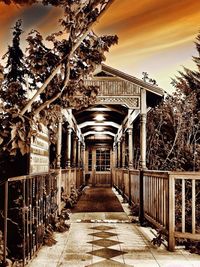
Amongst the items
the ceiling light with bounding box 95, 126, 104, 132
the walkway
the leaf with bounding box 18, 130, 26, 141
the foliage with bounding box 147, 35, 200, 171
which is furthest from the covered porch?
the ceiling light with bounding box 95, 126, 104, 132

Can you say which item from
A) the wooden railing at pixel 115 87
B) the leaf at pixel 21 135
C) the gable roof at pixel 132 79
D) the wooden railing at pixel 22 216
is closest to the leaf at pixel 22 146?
the leaf at pixel 21 135

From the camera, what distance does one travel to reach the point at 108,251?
474 centimetres

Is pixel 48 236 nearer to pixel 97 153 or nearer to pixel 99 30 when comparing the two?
pixel 99 30

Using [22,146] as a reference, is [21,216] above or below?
below

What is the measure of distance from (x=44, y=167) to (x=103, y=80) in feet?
16.5

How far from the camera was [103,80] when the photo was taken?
10.0m

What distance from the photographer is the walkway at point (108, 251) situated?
13.7 ft

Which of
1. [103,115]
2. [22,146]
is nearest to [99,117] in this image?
[103,115]

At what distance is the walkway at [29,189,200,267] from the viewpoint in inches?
164

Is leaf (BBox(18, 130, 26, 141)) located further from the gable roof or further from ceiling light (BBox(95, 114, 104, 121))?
ceiling light (BBox(95, 114, 104, 121))

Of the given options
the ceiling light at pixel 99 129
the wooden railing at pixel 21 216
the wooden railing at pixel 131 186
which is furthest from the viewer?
the ceiling light at pixel 99 129

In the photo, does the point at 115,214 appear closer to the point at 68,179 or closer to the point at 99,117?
the point at 68,179

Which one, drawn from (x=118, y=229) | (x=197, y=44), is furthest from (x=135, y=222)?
(x=197, y=44)

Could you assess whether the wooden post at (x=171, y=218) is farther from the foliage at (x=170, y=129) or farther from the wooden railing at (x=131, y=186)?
the foliage at (x=170, y=129)
